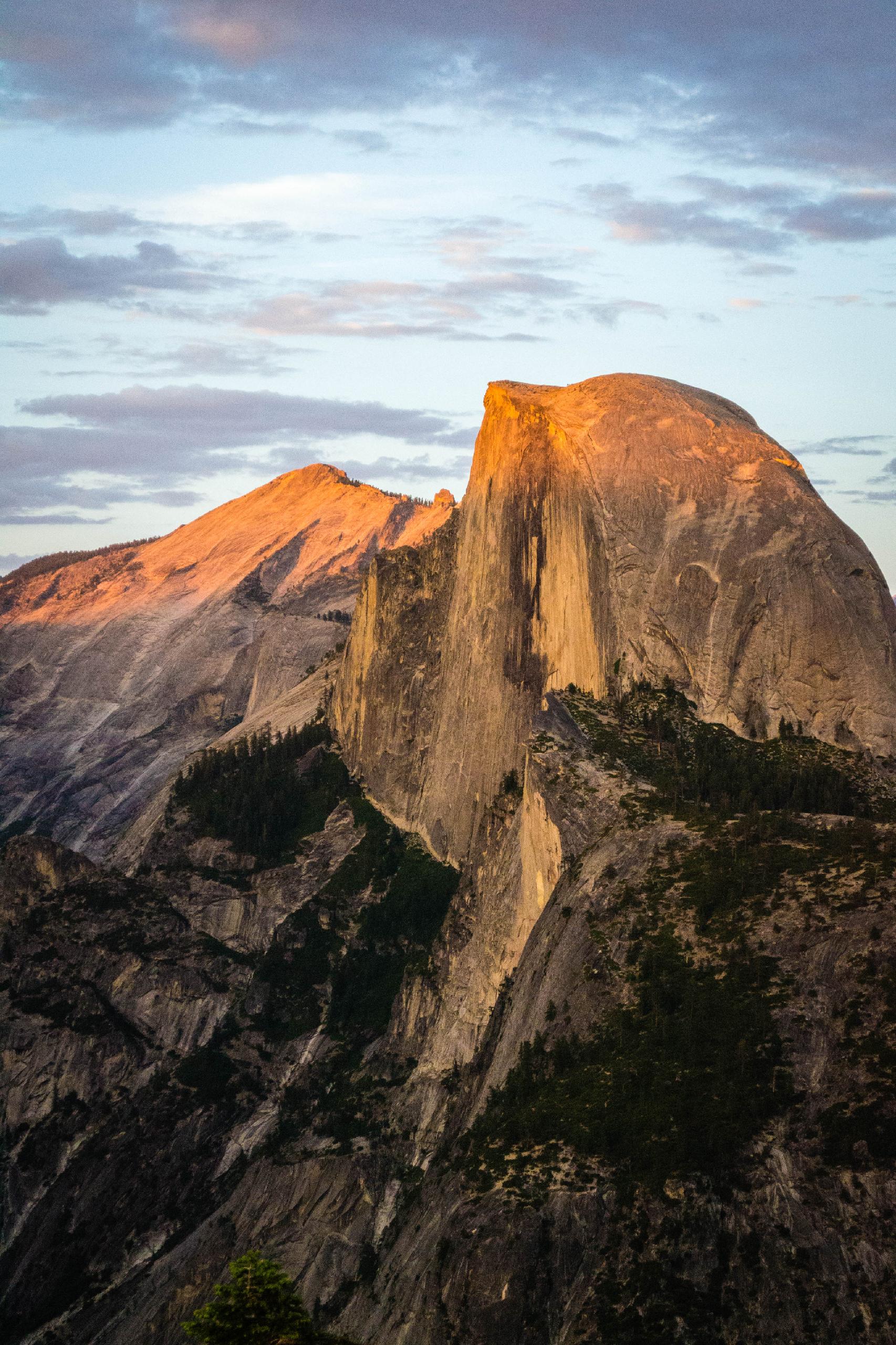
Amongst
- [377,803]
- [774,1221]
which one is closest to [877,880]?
[774,1221]

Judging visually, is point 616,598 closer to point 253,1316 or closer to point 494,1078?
point 494,1078

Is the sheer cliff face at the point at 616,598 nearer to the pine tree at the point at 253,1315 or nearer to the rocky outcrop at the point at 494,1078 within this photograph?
the rocky outcrop at the point at 494,1078

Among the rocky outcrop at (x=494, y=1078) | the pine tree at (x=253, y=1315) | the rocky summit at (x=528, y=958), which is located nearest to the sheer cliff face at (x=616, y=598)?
the rocky summit at (x=528, y=958)

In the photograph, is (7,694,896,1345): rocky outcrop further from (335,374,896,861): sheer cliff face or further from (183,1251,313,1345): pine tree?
(183,1251,313,1345): pine tree

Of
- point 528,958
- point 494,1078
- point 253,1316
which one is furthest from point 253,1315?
point 528,958

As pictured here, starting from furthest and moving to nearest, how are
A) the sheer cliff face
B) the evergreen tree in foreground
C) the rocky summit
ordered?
the sheer cliff face, the rocky summit, the evergreen tree in foreground

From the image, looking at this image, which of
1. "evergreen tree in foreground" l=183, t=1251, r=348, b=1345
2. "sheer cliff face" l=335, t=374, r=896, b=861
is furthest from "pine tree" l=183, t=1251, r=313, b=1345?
"sheer cliff face" l=335, t=374, r=896, b=861

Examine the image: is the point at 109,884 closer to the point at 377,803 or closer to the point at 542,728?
the point at 377,803
